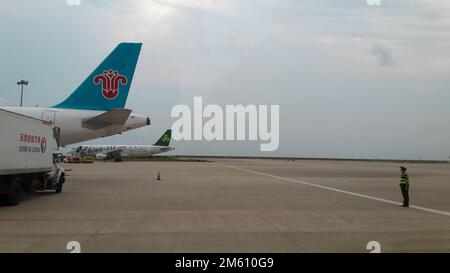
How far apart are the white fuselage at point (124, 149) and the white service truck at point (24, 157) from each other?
6943cm

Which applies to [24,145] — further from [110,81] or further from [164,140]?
[164,140]

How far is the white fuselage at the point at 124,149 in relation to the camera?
3595 inches

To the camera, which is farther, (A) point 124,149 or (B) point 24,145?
(A) point 124,149

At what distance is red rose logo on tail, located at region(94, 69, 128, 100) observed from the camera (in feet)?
89.1

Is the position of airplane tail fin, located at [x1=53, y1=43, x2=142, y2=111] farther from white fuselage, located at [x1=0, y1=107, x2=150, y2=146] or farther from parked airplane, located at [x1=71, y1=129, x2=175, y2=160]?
parked airplane, located at [x1=71, y1=129, x2=175, y2=160]

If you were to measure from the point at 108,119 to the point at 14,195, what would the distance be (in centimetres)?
1044

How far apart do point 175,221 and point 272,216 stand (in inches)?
120

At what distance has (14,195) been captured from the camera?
16.2 meters

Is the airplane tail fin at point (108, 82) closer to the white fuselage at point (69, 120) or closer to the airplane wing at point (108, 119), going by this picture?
the white fuselage at point (69, 120)

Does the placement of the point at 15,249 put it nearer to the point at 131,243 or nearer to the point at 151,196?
the point at 131,243

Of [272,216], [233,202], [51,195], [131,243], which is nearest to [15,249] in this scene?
[131,243]

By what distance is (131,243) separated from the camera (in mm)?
9391

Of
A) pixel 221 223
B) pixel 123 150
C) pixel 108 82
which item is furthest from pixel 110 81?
pixel 123 150

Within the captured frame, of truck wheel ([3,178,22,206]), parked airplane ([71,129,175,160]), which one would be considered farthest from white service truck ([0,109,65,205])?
parked airplane ([71,129,175,160])
